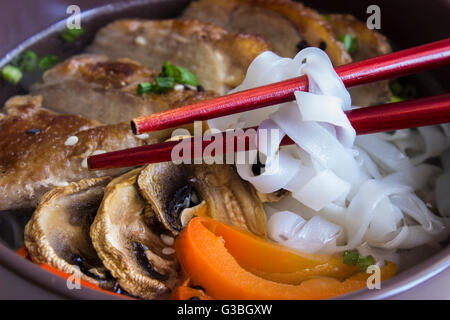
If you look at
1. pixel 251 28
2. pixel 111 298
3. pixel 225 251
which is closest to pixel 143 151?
pixel 225 251

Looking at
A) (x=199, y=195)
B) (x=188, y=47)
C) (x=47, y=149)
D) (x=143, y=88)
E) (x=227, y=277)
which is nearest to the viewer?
(x=227, y=277)

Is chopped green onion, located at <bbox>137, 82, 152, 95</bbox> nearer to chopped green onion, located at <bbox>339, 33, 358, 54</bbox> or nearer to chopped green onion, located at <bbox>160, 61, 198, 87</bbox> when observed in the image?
chopped green onion, located at <bbox>160, 61, 198, 87</bbox>

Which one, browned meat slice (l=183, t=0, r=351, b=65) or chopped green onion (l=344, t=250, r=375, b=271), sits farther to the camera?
browned meat slice (l=183, t=0, r=351, b=65)

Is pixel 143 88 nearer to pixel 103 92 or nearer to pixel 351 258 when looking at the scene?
pixel 103 92

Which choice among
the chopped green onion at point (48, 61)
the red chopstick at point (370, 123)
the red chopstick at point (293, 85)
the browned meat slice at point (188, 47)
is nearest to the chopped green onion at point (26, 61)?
the chopped green onion at point (48, 61)

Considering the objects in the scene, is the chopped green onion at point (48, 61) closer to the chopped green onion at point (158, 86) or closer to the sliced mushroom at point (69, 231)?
the chopped green onion at point (158, 86)

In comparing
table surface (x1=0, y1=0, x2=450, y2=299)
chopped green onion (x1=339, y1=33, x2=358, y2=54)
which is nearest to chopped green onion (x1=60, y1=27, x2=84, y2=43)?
table surface (x1=0, y1=0, x2=450, y2=299)

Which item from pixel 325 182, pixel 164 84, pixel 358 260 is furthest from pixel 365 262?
pixel 164 84
